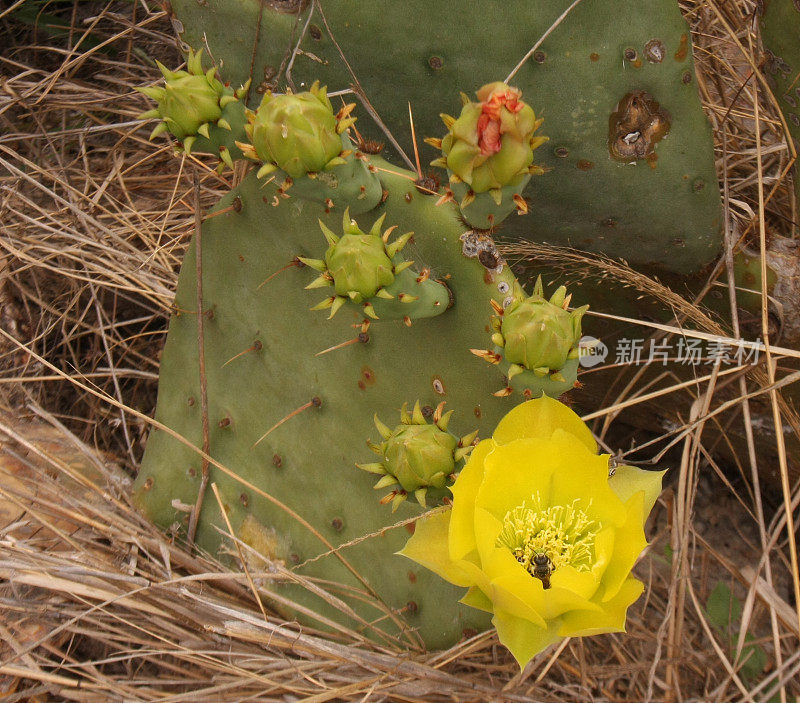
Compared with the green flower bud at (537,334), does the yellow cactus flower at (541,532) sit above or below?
below

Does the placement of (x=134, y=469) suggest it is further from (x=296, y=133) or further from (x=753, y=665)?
(x=753, y=665)

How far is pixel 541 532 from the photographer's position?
0.75 meters

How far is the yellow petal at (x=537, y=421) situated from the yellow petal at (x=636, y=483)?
4cm

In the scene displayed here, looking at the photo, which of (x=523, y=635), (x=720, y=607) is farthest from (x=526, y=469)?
(x=720, y=607)

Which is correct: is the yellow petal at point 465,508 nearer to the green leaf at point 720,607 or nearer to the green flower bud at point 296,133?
the green flower bud at point 296,133

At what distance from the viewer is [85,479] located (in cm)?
127

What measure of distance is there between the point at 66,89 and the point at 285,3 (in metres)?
0.92

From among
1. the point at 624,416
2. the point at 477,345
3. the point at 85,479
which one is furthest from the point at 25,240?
the point at 624,416

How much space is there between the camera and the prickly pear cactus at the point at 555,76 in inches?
38.6

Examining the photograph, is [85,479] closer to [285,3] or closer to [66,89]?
[285,3]

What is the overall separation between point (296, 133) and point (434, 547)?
408 mm

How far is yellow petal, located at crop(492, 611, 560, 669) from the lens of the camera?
70cm

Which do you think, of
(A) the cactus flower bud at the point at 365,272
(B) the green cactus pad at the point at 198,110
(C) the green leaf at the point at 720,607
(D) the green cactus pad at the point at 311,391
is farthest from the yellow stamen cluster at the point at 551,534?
(C) the green leaf at the point at 720,607

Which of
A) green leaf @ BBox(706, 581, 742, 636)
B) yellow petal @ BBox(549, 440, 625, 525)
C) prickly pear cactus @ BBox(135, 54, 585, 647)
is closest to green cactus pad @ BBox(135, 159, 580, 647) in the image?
prickly pear cactus @ BBox(135, 54, 585, 647)
